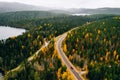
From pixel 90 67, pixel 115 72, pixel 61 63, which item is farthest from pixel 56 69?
pixel 115 72

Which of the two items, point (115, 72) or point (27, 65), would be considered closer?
point (115, 72)

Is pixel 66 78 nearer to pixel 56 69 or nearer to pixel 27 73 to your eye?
pixel 56 69

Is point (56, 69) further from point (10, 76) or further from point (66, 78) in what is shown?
point (10, 76)

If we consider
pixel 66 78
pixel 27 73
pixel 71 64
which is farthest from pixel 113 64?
pixel 27 73

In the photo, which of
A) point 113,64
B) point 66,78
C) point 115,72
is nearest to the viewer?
point 66,78

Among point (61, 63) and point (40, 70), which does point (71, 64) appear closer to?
point (61, 63)

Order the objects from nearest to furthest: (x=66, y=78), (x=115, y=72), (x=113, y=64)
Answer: (x=66, y=78) < (x=115, y=72) < (x=113, y=64)

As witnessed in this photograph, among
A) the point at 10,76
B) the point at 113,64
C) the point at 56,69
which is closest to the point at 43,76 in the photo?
the point at 56,69

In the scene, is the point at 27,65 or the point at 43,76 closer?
the point at 43,76
